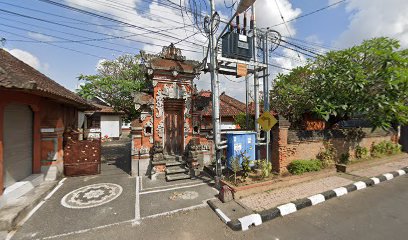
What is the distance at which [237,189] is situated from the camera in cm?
540

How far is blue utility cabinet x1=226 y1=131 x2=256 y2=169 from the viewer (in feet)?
21.6

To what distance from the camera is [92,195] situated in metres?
5.90

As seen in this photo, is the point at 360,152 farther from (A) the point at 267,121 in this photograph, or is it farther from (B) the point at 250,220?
(B) the point at 250,220

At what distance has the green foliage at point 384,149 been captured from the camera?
10.1m

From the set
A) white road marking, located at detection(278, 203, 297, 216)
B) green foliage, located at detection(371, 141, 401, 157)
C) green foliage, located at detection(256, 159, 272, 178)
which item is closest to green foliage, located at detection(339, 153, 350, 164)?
green foliage, located at detection(371, 141, 401, 157)

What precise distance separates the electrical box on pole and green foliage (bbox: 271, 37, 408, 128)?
3.16 m

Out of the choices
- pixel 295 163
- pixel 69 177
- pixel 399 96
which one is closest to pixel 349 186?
pixel 295 163

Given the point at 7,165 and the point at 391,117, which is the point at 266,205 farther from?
the point at 7,165

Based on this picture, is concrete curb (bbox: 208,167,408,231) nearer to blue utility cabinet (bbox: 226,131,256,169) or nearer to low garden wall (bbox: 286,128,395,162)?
low garden wall (bbox: 286,128,395,162)

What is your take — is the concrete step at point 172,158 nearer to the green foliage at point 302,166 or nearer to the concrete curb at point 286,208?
the concrete curb at point 286,208

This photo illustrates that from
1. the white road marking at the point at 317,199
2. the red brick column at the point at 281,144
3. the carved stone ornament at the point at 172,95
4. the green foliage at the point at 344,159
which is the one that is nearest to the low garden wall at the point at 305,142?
the red brick column at the point at 281,144

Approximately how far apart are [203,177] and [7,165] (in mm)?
6346

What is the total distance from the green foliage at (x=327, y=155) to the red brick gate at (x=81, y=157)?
31.9 feet

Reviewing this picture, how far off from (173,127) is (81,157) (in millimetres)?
4117
